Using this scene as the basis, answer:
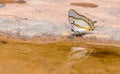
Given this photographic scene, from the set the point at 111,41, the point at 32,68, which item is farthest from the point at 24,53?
the point at 111,41

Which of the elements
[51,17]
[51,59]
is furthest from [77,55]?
[51,17]

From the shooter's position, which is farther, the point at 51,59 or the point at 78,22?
the point at 78,22

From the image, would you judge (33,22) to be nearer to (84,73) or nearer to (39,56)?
(39,56)

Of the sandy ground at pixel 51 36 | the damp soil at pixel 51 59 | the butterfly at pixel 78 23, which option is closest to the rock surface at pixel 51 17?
the sandy ground at pixel 51 36

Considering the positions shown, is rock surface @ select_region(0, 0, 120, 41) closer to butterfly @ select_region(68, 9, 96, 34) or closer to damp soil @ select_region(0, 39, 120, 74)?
butterfly @ select_region(68, 9, 96, 34)

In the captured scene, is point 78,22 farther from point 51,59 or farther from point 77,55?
point 51,59

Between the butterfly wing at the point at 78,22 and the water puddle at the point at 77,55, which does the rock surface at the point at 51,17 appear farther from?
the water puddle at the point at 77,55
